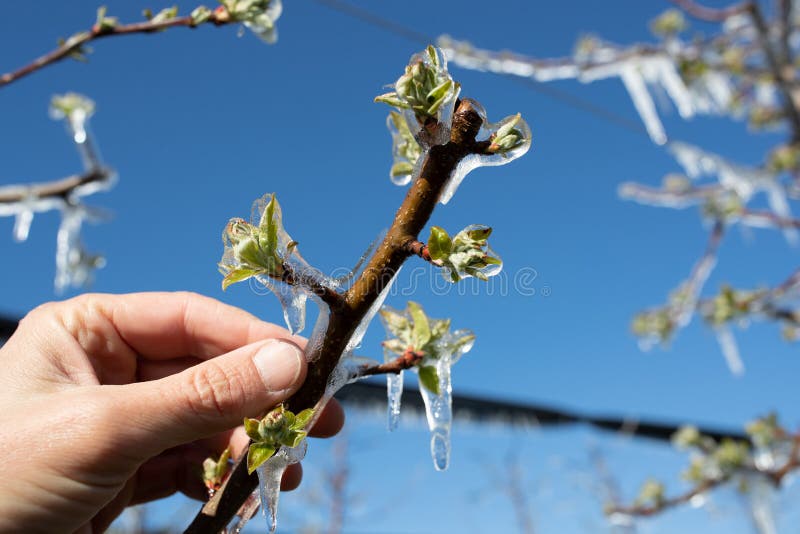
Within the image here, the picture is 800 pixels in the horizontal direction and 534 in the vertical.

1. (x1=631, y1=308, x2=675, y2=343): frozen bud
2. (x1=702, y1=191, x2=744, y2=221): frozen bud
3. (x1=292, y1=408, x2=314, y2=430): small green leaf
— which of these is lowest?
(x1=631, y1=308, x2=675, y2=343): frozen bud

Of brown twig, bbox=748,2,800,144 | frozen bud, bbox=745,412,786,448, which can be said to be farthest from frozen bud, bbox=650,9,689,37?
frozen bud, bbox=745,412,786,448

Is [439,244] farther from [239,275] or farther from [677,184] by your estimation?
[677,184]

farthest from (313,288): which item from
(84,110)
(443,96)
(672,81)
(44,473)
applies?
(672,81)

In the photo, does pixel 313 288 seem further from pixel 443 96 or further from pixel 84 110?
pixel 84 110

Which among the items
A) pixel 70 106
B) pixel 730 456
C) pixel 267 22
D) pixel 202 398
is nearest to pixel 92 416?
pixel 202 398

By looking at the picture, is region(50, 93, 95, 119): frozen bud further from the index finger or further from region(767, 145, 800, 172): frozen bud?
region(767, 145, 800, 172): frozen bud
